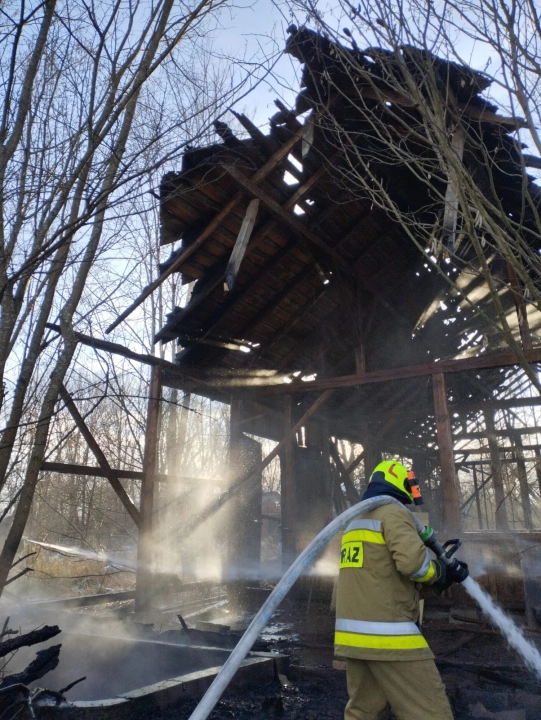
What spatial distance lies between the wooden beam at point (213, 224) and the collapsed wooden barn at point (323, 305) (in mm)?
29

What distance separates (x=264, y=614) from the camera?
9.96ft

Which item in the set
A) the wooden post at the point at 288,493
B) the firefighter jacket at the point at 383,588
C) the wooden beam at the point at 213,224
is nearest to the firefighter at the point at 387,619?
the firefighter jacket at the point at 383,588

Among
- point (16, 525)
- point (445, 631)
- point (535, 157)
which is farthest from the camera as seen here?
point (445, 631)

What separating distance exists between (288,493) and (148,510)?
2.95 meters

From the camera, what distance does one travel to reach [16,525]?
4.07 meters

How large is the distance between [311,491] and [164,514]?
3.98 m

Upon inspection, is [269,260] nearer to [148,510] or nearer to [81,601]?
[148,510]

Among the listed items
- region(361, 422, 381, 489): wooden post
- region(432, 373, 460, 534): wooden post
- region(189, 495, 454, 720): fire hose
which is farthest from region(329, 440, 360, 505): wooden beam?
region(189, 495, 454, 720): fire hose

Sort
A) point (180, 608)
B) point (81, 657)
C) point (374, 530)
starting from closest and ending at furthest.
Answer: point (374, 530) → point (81, 657) → point (180, 608)

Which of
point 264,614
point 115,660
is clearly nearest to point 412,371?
point 115,660

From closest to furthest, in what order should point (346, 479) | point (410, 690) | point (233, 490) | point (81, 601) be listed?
point (410, 690), point (81, 601), point (233, 490), point (346, 479)

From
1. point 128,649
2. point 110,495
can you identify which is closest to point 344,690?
point 128,649

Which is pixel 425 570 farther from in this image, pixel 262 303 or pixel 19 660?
pixel 262 303

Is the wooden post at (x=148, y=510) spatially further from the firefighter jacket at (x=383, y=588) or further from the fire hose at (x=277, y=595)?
the firefighter jacket at (x=383, y=588)
